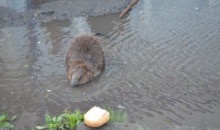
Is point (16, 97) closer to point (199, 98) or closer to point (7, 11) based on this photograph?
point (199, 98)

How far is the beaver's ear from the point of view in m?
6.23

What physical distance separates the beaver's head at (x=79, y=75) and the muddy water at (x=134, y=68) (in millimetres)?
115

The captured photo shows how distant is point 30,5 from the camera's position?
10.4 metres

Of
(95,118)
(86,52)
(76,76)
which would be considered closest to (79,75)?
(76,76)

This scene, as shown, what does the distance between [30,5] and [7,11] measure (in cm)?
77

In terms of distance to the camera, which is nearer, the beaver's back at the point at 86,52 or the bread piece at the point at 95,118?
the bread piece at the point at 95,118

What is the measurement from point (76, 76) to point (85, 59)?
2.04 feet

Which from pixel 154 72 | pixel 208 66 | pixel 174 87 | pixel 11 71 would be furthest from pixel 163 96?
pixel 11 71

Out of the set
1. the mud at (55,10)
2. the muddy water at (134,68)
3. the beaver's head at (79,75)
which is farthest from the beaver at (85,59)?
the mud at (55,10)

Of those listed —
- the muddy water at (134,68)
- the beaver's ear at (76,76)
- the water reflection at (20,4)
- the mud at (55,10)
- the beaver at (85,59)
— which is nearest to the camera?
the muddy water at (134,68)

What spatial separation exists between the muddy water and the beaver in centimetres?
16

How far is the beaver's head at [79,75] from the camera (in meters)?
6.27

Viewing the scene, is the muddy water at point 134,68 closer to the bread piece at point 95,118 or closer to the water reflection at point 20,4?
the bread piece at point 95,118

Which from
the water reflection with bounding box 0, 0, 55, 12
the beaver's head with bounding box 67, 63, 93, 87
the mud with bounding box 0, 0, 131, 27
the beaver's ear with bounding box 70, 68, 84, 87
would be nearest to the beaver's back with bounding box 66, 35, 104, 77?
the beaver's head with bounding box 67, 63, 93, 87
